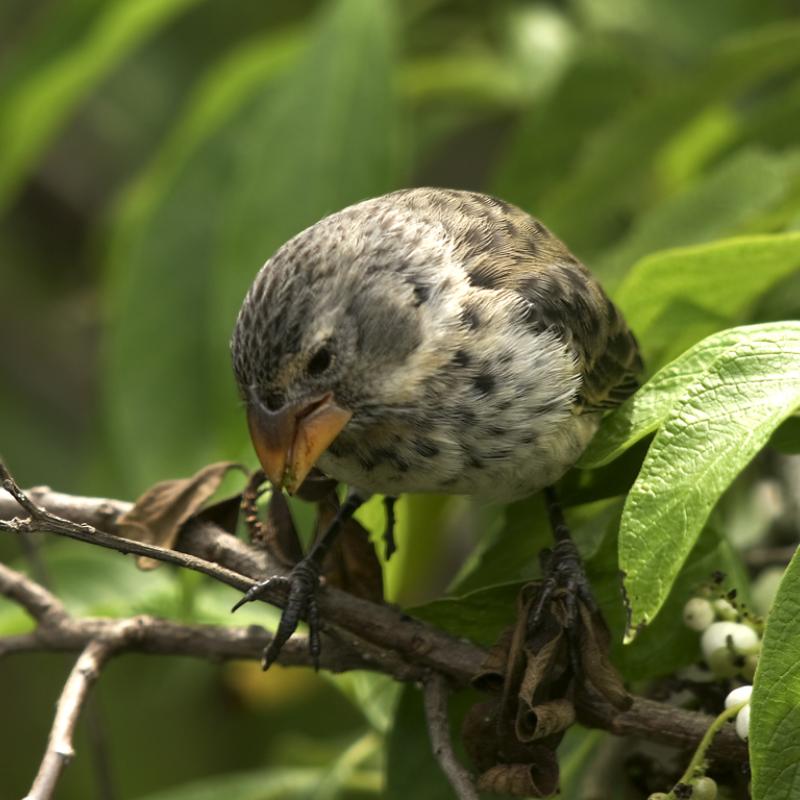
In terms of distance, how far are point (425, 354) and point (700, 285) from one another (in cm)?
44

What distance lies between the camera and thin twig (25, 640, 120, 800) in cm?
151

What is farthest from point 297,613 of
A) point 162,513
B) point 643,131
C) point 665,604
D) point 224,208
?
point 224,208

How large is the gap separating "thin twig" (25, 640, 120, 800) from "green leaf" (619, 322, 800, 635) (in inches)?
25.9

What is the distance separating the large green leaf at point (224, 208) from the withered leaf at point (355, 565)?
1.83 feet

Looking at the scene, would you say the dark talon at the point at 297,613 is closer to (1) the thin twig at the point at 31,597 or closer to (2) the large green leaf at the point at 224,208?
(1) the thin twig at the point at 31,597

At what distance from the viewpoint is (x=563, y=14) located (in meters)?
3.71

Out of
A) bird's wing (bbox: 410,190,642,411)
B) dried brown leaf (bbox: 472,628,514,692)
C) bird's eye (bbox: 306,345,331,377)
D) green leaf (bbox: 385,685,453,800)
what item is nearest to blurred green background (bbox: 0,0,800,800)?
green leaf (bbox: 385,685,453,800)

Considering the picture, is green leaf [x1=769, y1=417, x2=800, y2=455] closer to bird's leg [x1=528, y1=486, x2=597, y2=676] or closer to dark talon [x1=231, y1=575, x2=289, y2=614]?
bird's leg [x1=528, y1=486, x2=597, y2=676]

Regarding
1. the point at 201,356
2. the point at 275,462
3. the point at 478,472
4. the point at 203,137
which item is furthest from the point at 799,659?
the point at 203,137

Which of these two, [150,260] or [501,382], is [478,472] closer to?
→ [501,382]

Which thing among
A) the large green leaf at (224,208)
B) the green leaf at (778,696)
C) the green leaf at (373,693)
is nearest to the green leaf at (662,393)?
the green leaf at (778,696)

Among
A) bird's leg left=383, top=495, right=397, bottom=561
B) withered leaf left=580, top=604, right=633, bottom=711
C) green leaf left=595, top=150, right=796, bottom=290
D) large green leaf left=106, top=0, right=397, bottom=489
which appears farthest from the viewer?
large green leaf left=106, top=0, right=397, bottom=489

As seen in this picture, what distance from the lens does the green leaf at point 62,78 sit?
10.3ft

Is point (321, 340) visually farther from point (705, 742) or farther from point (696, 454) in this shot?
point (705, 742)
